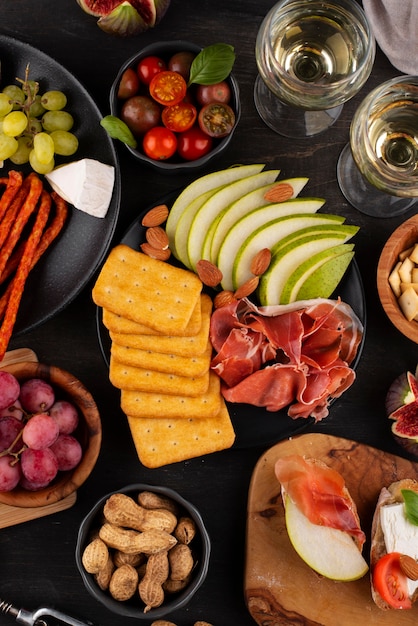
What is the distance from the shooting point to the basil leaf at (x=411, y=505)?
157cm

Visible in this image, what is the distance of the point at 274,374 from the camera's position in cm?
157

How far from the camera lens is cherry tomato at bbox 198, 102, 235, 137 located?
61.1 inches

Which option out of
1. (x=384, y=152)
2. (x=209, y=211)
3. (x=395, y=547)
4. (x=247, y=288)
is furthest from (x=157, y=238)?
(x=395, y=547)

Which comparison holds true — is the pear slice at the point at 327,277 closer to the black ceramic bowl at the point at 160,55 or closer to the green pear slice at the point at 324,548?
the black ceramic bowl at the point at 160,55

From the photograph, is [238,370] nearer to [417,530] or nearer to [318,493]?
[318,493]

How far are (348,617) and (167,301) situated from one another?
0.85m

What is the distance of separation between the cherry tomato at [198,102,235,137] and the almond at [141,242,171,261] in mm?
283

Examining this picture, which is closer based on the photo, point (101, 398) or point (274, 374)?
point (274, 374)

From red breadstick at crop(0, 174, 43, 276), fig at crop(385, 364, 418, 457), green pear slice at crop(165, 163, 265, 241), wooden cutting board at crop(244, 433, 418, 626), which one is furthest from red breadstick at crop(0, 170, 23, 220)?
fig at crop(385, 364, 418, 457)

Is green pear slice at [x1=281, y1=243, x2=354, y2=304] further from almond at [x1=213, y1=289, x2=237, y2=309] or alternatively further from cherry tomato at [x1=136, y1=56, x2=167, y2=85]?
cherry tomato at [x1=136, y1=56, x2=167, y2=85]

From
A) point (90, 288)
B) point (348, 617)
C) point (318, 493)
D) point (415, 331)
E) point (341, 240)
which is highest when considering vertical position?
point (341, 240)

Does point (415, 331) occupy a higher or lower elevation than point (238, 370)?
higher

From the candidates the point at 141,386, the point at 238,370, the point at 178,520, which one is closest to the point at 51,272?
the point at 141,386

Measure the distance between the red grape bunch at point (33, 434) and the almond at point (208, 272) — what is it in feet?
1.33
